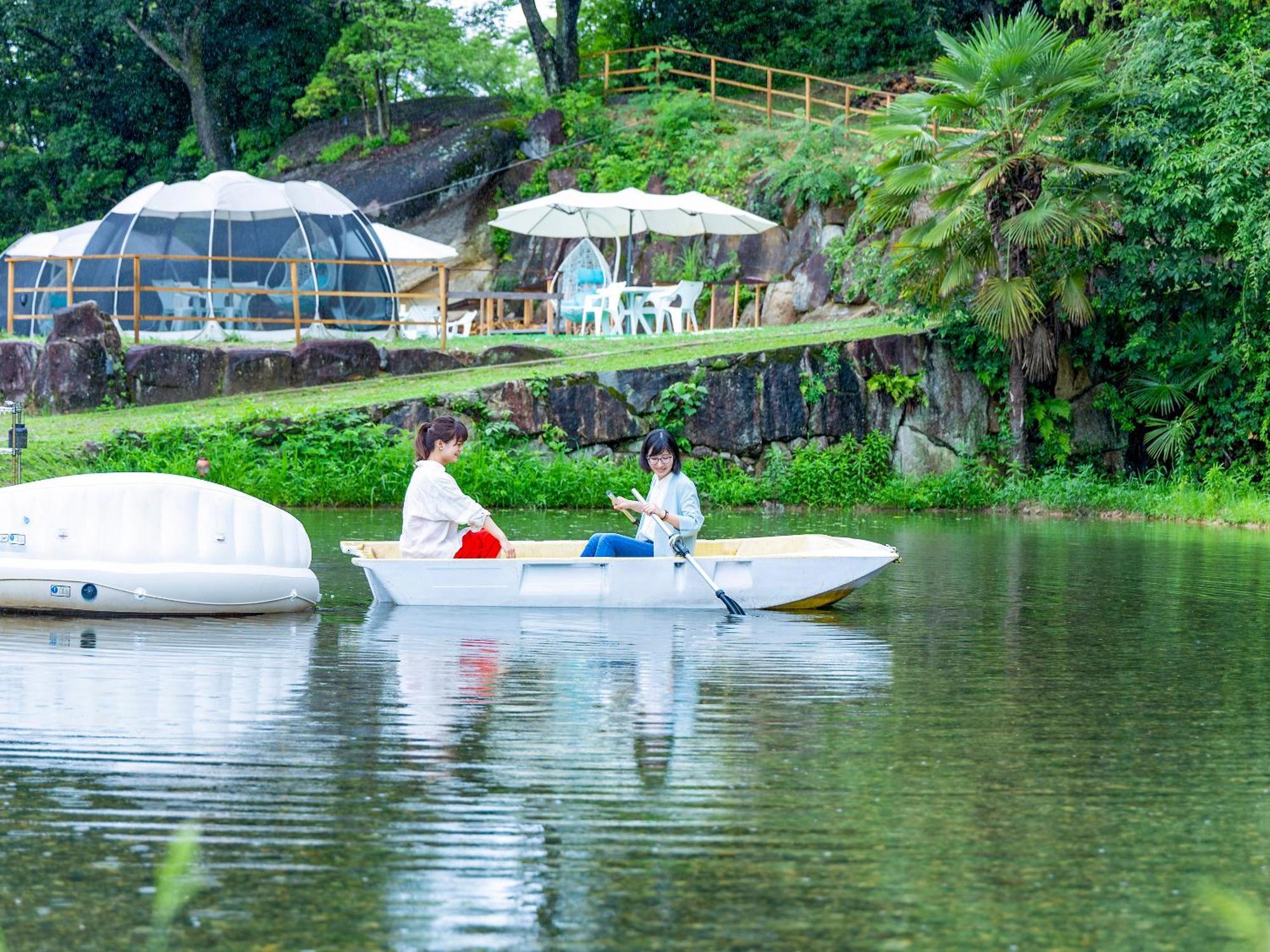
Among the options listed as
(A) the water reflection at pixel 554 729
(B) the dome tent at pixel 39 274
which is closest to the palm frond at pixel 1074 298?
(A) the water reflection at pixel 554 729

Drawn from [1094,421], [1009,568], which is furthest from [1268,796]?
[1094,421]

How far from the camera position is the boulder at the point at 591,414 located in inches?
871

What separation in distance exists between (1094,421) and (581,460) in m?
7.86

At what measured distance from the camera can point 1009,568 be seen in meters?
14.8

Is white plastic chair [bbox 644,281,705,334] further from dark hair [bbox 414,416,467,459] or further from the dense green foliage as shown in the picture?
dark hair [bbox 414,416,467,459]

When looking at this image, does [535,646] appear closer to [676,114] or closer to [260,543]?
[260,543]

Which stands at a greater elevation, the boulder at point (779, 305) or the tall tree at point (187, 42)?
the tall tree at point (187, 42)

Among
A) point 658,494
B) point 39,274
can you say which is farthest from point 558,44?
point 658,494

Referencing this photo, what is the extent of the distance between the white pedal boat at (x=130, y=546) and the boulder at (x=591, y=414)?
11.4m

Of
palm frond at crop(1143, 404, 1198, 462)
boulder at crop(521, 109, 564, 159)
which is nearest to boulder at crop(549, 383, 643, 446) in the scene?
palm frond at crop(1143, 404, 1198, 462)

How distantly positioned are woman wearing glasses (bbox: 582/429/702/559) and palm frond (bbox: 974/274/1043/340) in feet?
39.4

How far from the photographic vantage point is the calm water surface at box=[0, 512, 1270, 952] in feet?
14.7

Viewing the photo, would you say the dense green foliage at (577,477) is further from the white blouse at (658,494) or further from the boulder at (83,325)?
the white blouse at (658,494)

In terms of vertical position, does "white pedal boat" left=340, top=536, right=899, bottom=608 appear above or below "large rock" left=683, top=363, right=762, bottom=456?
below
